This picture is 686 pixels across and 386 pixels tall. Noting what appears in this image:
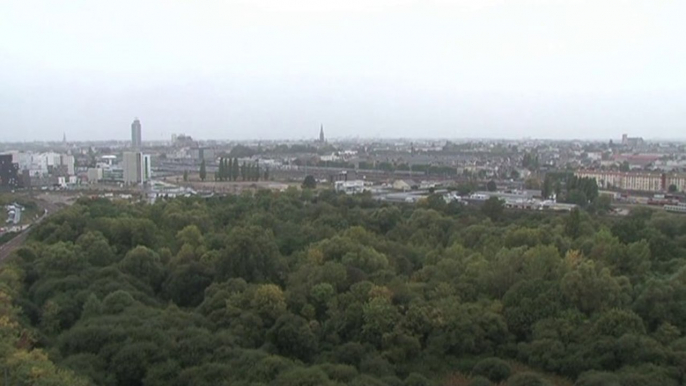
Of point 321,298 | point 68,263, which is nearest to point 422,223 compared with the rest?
point 321,298

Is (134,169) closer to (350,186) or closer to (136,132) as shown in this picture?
(350,186)

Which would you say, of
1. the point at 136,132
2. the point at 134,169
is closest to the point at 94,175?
the point at 134,169

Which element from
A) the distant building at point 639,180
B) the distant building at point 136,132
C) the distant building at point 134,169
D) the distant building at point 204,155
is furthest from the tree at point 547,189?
the distant building at point 136,132

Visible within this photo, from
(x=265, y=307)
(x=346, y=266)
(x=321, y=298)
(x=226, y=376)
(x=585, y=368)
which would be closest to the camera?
(x=226, y=376)

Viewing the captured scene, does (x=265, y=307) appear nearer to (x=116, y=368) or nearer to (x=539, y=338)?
(x=116, y=368)

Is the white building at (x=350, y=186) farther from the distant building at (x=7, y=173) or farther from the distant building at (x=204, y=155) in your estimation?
the distant building at (x=204, y=155)

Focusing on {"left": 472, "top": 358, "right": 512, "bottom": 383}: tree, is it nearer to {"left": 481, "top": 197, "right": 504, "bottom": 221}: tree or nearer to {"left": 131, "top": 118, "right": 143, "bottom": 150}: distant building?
{"left": 481, "top": 197, "right": 504, "bottom": 221}: tree
